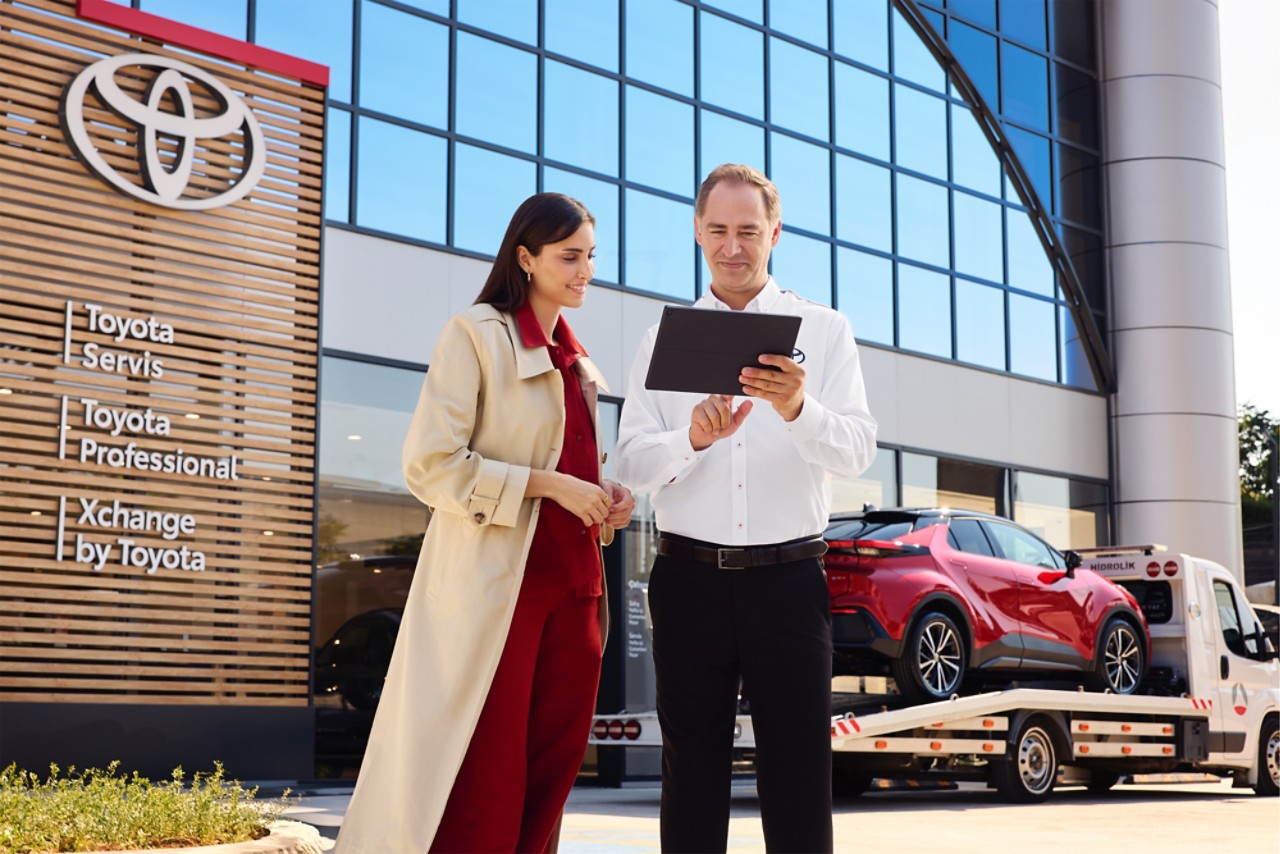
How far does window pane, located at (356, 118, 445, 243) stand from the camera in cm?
1536

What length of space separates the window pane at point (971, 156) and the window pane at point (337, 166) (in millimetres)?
10438

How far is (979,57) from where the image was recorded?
75.0 ft

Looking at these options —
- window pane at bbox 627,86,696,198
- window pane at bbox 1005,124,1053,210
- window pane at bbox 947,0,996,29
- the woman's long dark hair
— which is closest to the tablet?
the woman's long dark hair

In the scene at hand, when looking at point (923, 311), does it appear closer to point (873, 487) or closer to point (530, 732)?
point (873, 487)

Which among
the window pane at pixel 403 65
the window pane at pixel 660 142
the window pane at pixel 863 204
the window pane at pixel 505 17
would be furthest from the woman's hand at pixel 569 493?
the window pane at pixel 863 204

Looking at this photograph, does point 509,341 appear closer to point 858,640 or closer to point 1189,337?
point 858,640

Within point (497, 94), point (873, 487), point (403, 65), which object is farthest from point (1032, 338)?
point (403, 65)

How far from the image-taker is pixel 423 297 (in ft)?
51.3

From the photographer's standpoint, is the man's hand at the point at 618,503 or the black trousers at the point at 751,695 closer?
the black trousers at the point at 751,695

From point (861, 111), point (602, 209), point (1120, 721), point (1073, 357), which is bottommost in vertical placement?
point (1120, 721)

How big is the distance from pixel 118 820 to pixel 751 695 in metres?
3.03

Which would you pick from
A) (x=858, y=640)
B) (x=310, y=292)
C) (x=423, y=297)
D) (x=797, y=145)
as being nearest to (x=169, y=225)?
(x=310, y=292)

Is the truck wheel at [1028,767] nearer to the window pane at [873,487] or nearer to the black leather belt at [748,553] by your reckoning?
the window pane at [873,487]

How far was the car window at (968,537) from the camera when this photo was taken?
1163 centimetres
